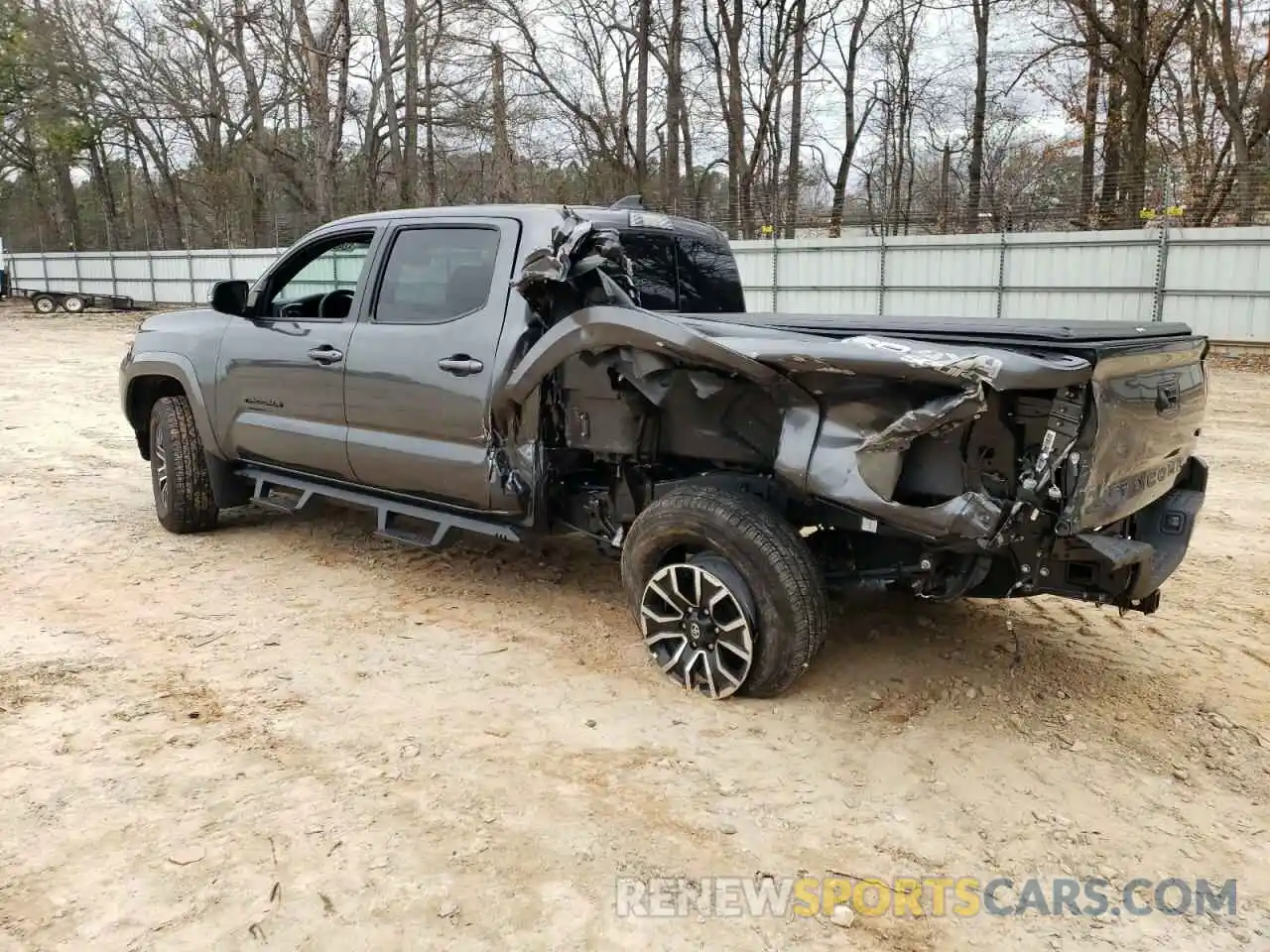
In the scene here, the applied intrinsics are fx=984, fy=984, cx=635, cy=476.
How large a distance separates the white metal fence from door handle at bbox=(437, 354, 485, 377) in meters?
11.1

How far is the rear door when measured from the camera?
4.37m

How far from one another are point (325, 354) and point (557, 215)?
147cm

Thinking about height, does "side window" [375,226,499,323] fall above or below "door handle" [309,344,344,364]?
above

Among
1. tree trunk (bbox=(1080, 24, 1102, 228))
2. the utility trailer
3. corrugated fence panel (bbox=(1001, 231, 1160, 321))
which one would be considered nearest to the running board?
corrugated fence panel (bbox=(1001, 231, 1160, 321))

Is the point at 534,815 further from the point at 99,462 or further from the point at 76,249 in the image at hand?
the point at 76,249

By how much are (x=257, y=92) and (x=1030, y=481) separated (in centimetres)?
3135

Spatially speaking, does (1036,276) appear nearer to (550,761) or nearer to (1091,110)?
(1091,110)

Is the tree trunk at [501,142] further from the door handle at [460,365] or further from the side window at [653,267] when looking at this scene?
the door handle at [460,365]

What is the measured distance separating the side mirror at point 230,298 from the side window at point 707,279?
2.46 meters

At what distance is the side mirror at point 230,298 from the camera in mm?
5375

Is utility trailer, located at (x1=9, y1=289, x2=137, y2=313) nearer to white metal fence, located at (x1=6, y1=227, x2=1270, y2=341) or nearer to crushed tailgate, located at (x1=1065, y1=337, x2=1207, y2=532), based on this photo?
white metal fence, located at (x1=6, y1=227, x2=1270, y2=341)

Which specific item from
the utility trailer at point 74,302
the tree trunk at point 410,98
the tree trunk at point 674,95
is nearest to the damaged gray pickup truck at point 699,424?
the tree trunk at point 410,98

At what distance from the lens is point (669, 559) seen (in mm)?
3945

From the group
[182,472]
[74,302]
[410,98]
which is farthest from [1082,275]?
[74,302]
